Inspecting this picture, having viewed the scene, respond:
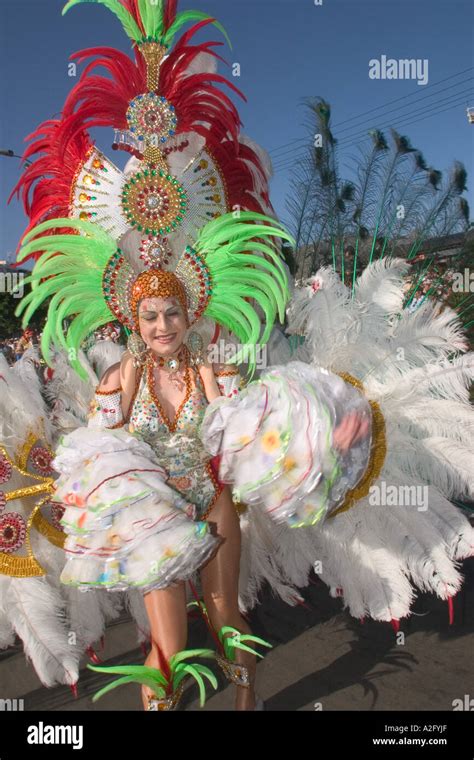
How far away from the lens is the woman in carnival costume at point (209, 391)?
2221 millimetres

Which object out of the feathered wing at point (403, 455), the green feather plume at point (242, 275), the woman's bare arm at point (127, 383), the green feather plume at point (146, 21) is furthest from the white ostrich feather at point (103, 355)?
the green feather plume at point (146, 21)

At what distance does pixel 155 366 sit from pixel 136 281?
388 millimetres

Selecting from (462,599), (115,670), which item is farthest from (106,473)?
(462,599)

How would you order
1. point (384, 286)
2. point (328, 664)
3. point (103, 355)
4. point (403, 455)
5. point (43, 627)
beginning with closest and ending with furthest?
point (43, 627), point (403, 455), point (384, 286), point (328, 664), point (103, 355)

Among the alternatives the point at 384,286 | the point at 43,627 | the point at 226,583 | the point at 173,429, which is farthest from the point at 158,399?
the point at 384,286

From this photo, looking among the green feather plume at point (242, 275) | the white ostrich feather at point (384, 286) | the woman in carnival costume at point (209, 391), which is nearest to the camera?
the woman in carnival costume at point (209, 391)

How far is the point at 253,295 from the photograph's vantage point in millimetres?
2754

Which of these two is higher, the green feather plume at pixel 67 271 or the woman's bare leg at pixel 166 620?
the green feather plume at pixel 67 271

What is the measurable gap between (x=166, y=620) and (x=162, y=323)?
120cm

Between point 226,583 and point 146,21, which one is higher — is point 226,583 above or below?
below

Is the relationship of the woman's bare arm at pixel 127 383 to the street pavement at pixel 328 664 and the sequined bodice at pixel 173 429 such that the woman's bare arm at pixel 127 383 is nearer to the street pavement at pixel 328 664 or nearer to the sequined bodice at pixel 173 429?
the sequined bodice at pixel 173 429

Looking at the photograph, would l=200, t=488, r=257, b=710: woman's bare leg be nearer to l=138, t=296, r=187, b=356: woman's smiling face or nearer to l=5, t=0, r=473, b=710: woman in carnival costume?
l=5, t=0, r=473, b=710: woman in carnival costume

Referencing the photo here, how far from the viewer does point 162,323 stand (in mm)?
2564

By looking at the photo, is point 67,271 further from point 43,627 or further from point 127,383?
point 43,627
